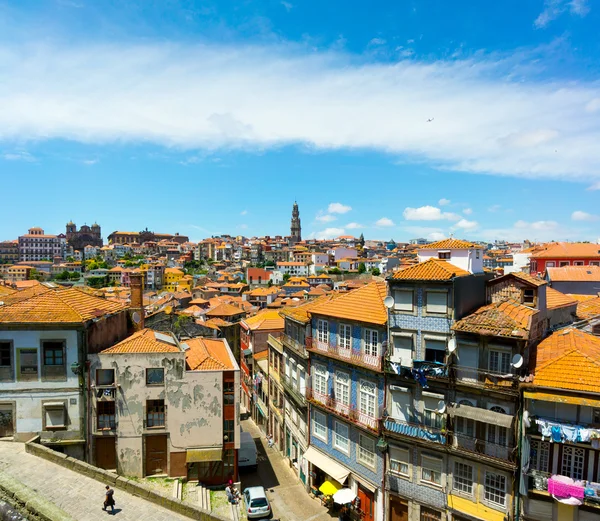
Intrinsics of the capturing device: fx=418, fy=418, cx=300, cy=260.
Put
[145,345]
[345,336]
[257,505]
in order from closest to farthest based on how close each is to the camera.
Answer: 1. [257,505]
2. [145,345]
3. [345,336]

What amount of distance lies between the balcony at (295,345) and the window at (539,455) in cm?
1438

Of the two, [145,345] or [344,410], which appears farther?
[344,410]

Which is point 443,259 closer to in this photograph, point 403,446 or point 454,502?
point 403,446

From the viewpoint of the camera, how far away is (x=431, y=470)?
2198cm

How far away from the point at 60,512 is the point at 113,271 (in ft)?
498

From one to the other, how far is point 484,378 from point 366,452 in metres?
8.81

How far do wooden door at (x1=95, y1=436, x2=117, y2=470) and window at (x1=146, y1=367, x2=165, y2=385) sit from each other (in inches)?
155

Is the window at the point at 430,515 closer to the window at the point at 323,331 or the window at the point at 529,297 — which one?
the window at the point at 323,331

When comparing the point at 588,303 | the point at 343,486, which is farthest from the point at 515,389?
the point at 588,303

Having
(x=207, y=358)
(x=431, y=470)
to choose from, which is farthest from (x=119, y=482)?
(x=431, y=470)

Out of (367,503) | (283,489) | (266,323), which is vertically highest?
(266,323)

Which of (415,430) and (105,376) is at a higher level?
(105,376)

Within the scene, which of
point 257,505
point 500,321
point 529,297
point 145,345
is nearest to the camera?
point 500,321

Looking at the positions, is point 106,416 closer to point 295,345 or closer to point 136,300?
point 136,300
